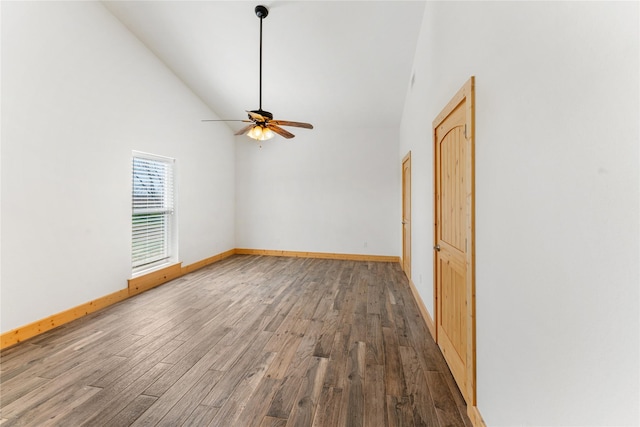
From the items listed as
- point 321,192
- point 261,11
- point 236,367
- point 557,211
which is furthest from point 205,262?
point 557,211

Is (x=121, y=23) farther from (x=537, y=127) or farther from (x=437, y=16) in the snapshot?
(x=537, y=127)

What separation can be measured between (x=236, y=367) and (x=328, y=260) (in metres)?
4.15

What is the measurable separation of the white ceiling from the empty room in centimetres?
3

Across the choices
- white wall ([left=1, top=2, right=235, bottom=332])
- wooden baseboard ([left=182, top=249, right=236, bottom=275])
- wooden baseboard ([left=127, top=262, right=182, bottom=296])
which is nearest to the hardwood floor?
wooden baseboard ([left=127, top=262, right=182, bottom=296])

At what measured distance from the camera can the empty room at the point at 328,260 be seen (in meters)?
0.84

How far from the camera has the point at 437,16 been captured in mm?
2662

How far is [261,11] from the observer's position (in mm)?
3418

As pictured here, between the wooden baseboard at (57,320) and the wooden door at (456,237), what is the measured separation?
3.91 metres

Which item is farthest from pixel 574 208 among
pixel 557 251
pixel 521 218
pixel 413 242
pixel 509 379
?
pixel 413 242

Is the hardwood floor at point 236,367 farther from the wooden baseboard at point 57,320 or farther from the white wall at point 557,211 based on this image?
the white wall at point 557,211

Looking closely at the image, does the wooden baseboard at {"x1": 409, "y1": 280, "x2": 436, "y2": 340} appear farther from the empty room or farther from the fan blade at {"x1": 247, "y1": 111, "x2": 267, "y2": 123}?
the fan blade at {"x1": 247, "y1": 111, "x2": 267, "y2": 123}

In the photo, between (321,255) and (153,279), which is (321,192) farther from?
(153,279)

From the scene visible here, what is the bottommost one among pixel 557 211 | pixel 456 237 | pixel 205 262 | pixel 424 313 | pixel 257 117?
pixel 424 313

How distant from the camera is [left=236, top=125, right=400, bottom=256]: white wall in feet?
20.5
